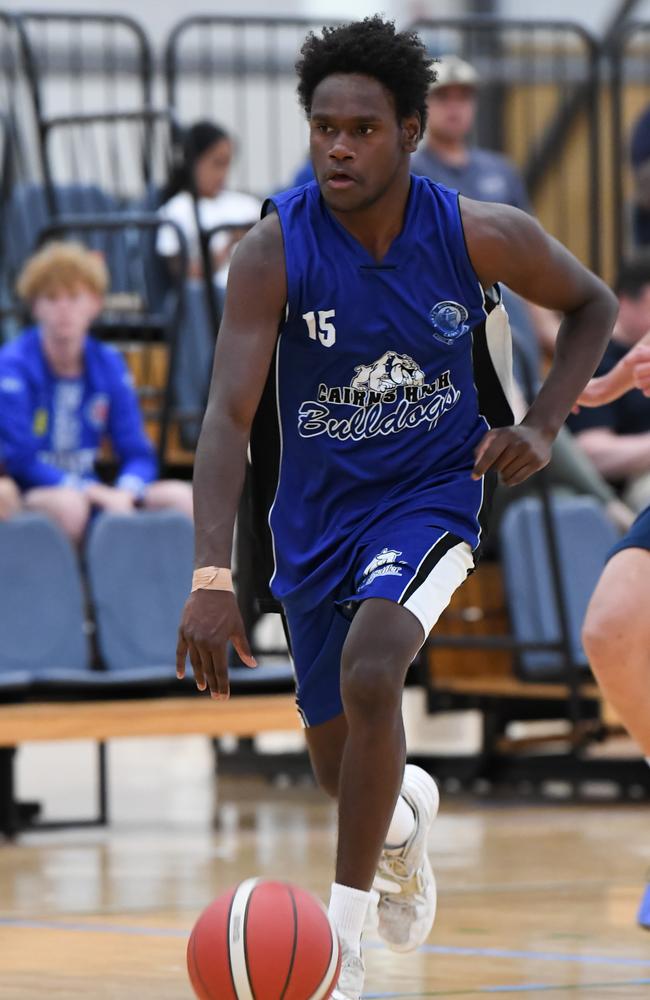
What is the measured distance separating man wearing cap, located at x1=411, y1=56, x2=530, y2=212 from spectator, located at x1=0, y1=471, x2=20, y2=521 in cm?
310

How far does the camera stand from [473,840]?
301 inches

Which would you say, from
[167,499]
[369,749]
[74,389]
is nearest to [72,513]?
[167,499]

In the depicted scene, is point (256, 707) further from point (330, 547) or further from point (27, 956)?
point (330, 547)

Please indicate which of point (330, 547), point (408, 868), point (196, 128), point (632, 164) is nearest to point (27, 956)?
point (408, 868)

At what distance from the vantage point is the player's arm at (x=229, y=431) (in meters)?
4.06

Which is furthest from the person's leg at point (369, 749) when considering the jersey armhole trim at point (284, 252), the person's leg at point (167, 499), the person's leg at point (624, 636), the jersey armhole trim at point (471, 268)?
the person's leg at point (167, 499)

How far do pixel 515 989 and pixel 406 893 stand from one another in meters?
0.36

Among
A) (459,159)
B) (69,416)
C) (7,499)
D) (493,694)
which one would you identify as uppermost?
(459,159)

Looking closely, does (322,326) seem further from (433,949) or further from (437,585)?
(433,949)

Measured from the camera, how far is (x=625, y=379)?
17.0ft

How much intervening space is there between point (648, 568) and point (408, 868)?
0.96 m

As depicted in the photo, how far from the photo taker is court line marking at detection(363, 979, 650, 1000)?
4.58 meters

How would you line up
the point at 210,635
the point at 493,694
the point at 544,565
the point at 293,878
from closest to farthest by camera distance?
the point at 210,635
the point at 293,878
the point at 544,565
the point at 493,694

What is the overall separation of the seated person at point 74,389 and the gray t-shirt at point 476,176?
224 cm
